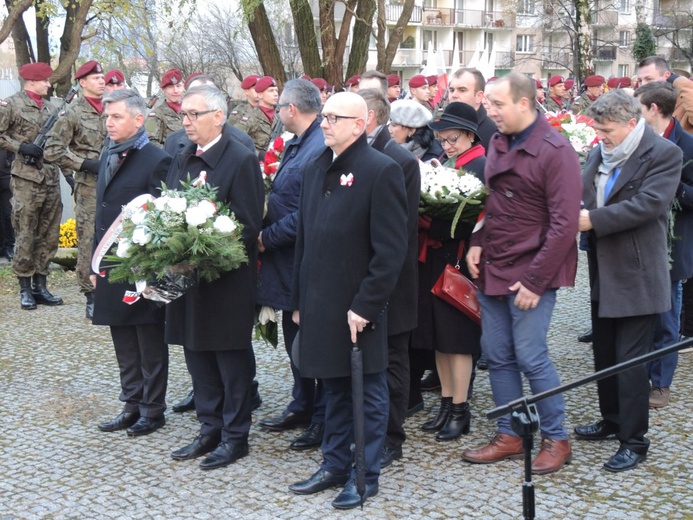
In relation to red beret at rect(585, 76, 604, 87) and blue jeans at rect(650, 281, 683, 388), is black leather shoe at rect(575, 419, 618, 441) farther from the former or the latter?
red beret at rect(585, 76, 604, 87)

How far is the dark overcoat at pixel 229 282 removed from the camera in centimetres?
520

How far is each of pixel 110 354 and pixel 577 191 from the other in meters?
4.63

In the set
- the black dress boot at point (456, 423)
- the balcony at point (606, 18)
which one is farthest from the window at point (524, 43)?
the black dress boot at point (456, 423)

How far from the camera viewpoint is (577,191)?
4770mm

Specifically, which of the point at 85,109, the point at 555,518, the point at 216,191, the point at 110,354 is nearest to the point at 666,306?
the point at 555,518

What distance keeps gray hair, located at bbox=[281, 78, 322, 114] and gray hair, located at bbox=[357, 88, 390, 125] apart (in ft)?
1.28

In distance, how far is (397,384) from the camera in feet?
17.2

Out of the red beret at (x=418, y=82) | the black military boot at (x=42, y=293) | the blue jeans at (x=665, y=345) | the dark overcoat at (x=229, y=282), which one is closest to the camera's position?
the dark overcoat at (x=229, y=282)

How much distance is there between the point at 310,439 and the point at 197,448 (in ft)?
2.23

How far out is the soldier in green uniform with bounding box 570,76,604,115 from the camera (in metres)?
18.1

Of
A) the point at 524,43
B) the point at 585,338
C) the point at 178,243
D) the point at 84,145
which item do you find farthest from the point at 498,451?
the point at 524,43

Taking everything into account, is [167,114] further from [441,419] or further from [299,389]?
[441,419]

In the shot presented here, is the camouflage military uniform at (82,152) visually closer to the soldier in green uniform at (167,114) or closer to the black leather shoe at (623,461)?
the soldier in green uniform at (167,114)

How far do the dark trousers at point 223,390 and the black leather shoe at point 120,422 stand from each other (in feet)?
2.42
